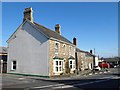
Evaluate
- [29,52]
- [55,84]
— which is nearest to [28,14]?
[29,52]


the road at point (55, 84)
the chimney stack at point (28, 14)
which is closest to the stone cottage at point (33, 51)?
the chimney stack at point (28, 14)

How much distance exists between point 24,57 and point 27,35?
3.61 metres

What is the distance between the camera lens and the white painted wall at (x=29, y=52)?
34.5m

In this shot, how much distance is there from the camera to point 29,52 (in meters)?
35.6

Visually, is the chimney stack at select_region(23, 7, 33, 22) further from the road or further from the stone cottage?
the road

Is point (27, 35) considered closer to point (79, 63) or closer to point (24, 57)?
point (24, 57)

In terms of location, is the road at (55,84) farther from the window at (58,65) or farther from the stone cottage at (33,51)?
the window at (58,65)

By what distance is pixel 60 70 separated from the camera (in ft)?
124

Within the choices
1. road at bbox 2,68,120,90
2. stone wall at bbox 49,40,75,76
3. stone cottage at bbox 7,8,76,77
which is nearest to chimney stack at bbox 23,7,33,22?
stone cottage at bbox 7,8,76,77

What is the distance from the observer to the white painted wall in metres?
34.5

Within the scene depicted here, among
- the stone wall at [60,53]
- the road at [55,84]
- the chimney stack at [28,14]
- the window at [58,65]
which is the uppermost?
the chimney stack at [28,14]

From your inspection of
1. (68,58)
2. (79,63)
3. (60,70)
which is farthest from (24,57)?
(79,63)

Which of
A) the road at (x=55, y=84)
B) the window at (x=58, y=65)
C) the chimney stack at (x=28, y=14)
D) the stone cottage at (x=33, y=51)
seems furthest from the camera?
the chimney stack at (x=28, y=14)

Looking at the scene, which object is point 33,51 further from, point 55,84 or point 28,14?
point 55,84
